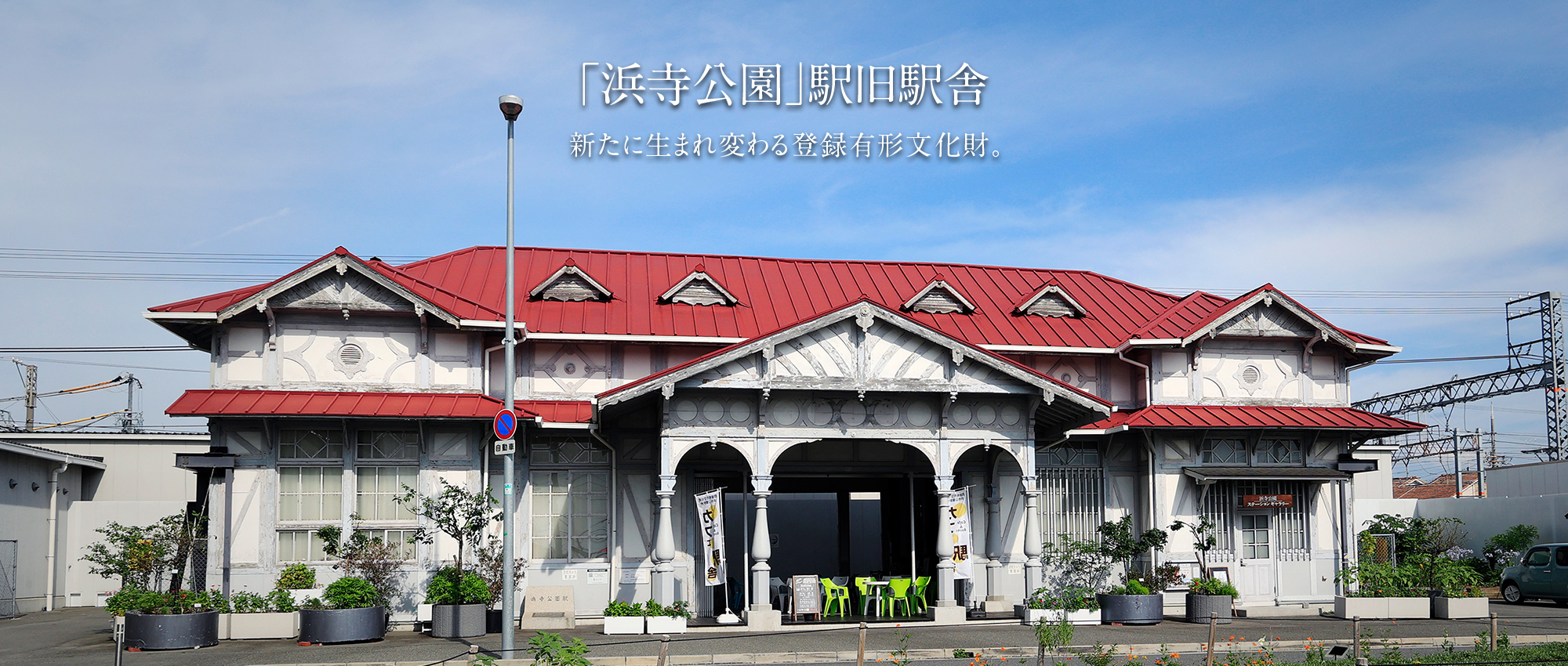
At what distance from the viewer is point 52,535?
3158cm

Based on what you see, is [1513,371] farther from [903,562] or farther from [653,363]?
[653,363]

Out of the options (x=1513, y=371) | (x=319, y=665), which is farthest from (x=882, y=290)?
(x=1513, y=371)

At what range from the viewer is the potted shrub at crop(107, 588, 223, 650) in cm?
1881

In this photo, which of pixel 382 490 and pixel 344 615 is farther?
pixel 382 490

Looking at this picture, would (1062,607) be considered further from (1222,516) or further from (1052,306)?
(1052,306)

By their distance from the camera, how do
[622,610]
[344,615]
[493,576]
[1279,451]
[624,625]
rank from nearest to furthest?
[344,615] < [624,625] < [622,610] < [493,576] < [1279,451]

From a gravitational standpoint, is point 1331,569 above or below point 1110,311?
below

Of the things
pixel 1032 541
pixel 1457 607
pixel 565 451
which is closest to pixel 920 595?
pixel 1032 541

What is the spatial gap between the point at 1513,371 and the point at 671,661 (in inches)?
1932

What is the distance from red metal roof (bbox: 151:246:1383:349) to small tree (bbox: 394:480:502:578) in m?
3.55

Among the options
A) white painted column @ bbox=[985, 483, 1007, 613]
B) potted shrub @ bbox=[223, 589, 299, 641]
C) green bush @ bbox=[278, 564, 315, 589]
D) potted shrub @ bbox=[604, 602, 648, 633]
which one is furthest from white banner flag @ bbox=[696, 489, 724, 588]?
potted shrub @ bbox=[223, 589, 299, 641]

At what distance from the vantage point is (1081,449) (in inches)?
1021

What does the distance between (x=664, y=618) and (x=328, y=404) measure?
7.43 m

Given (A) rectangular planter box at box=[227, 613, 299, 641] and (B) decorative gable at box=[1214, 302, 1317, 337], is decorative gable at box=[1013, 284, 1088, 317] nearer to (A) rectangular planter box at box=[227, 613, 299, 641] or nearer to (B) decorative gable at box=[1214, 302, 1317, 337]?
(B) decorative gable at box=[1214, 302, 1317, 337]
